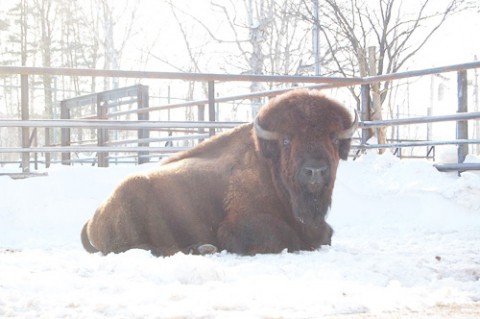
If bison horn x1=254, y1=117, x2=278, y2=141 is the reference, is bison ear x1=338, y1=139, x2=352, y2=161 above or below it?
below

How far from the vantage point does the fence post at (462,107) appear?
8.40m

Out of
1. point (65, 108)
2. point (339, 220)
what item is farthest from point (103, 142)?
point (339, 220)

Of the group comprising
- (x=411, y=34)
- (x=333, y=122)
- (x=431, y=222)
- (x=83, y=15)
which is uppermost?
(x=83, y=15)

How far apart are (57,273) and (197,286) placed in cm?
79

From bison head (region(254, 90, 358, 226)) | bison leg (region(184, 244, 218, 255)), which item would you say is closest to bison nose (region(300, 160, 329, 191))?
bison head (region(254, 90, 358, 226))

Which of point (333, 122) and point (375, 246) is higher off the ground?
point (333, 122)

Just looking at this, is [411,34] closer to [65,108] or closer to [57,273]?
[65,108]

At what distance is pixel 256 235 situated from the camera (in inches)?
189

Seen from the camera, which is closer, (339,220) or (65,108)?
(339,220)

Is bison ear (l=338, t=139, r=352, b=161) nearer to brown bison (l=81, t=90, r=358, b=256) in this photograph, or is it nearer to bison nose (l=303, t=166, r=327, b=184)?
brown bison (l=81, t=90, r=358, b=256)

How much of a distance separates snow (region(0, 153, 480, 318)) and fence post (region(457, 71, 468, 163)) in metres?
1.36

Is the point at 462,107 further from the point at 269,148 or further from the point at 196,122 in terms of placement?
the point at 269,148

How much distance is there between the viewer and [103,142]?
1244 cm

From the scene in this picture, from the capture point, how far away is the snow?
8.73 feet
